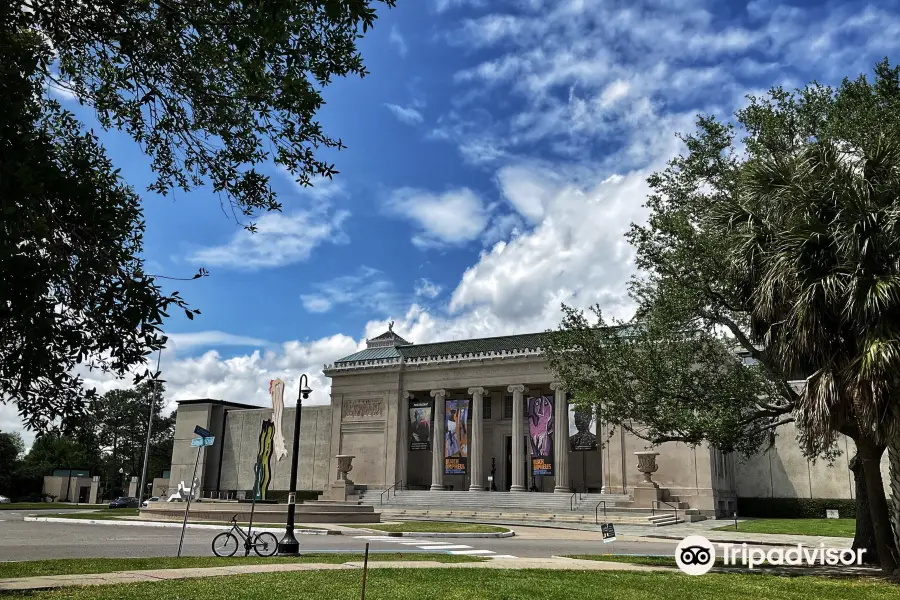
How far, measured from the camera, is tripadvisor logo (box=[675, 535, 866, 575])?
56.6 feet

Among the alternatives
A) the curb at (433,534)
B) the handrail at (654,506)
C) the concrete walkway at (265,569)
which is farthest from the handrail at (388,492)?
the concrete walkway at (265,569)

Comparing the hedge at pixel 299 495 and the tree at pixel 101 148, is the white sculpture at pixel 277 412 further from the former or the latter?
the hedge at pixel 299 495

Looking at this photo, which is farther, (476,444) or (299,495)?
(299,495)

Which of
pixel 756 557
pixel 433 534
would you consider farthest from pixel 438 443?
pixel 756 557

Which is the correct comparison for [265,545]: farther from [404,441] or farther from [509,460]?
[509,460]

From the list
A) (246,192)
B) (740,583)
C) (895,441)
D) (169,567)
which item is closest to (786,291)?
(895,441)

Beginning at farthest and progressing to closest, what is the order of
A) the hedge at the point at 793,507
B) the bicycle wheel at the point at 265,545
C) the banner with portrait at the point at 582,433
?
the banner with portrait at the point at 582,433, the hedge at the point at 793,507, the bicycle wheel at the point at 265,545

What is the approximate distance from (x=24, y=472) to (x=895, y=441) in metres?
98.9

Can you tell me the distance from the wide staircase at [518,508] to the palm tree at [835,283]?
24809mm

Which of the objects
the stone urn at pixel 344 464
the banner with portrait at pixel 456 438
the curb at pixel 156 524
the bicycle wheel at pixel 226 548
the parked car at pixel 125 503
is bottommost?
the parked car at pixel 125 503

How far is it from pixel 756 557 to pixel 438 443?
130 feet

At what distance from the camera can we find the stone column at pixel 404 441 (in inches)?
2318

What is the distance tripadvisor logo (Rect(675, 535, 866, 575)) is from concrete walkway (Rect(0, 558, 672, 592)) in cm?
135

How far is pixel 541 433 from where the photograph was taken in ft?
172
